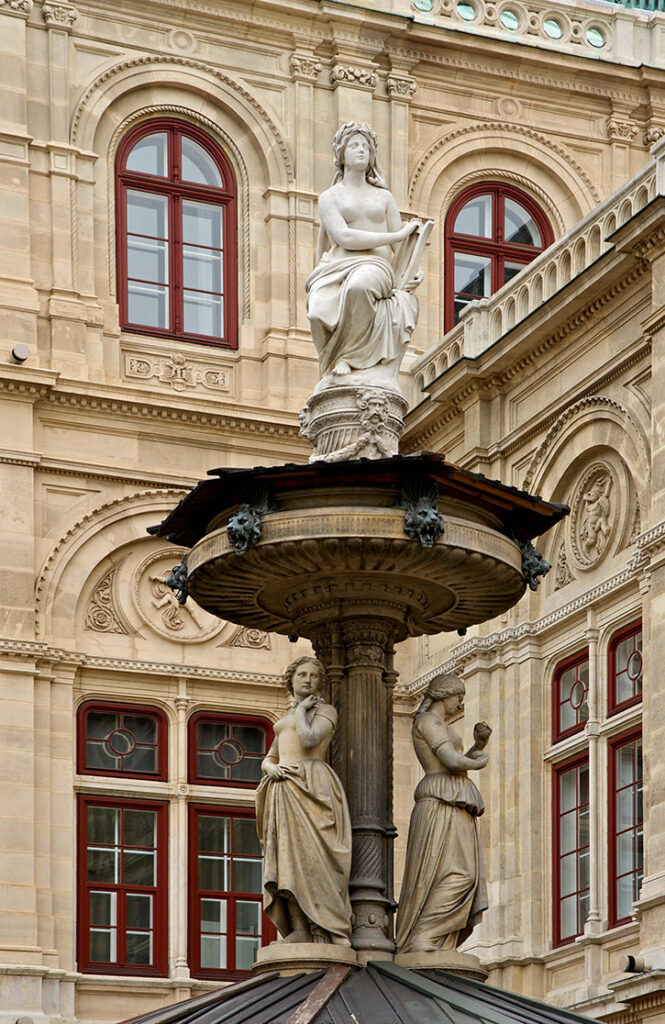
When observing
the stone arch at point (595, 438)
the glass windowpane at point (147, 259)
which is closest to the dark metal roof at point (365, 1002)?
the stone arch at point (595, 438)

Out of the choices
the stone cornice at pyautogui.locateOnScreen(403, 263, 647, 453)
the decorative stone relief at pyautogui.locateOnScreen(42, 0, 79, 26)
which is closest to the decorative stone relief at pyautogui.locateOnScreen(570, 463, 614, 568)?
the stone cornice at pyautogui.locateOnScreen(403, 263, 647, 453)

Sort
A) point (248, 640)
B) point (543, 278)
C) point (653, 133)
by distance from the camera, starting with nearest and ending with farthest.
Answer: point (543, 278) < point (248, 640) < point (653, 133)

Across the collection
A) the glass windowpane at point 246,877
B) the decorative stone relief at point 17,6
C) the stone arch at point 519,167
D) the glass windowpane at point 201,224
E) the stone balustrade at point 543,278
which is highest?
the decorative stone relief at point 17,6

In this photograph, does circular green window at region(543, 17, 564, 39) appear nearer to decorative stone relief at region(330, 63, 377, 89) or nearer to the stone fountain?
decorative stone relief at region(330, 63, 377, 89)

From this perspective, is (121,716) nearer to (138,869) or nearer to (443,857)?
(138,869)

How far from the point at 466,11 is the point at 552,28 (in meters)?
1.17

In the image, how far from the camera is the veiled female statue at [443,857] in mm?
11719

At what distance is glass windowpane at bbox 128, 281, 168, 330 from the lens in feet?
89.4

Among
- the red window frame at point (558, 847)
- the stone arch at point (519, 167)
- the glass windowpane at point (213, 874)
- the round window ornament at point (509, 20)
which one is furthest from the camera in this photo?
the round window ornament at point (509, 20)

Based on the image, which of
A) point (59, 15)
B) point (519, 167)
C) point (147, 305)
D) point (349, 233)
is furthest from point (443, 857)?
point (519, 167)

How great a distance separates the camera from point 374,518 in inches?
461

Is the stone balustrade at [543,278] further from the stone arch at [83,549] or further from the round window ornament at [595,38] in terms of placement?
the round window ornament at [595,38]

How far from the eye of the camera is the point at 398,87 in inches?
1136

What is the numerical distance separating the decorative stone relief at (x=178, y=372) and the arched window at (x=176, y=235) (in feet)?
1.21
